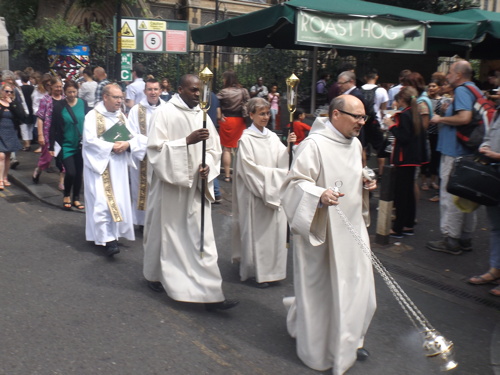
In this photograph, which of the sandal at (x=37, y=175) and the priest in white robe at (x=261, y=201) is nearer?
the priest in white robe at (x=261, y=201)

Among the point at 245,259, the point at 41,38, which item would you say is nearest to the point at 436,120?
the point at 245,259

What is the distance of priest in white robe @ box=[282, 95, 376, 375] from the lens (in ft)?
12.5

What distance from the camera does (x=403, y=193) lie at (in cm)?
707

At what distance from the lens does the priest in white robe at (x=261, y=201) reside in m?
5.54

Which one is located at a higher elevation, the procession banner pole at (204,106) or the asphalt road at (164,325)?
the procession banner pole at (204,106)

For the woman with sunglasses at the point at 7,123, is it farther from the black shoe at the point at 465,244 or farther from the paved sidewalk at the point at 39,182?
the black shoe at the point at 465,244

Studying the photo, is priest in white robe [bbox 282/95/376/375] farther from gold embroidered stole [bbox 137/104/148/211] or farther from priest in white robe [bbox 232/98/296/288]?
gold embroidered stole [bbox 137/104/148/211]

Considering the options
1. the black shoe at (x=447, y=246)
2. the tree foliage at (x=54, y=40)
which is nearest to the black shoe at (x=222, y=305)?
the black shoe at (x=447, y=246)

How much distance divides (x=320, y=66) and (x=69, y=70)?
9.73 m

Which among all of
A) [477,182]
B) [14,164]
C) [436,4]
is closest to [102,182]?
[477,182]

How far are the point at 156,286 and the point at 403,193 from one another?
10.7 feet

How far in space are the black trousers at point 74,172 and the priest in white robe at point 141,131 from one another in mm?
1030

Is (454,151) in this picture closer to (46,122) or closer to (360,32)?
(360,32)

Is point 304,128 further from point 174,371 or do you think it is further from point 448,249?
point 174,371
